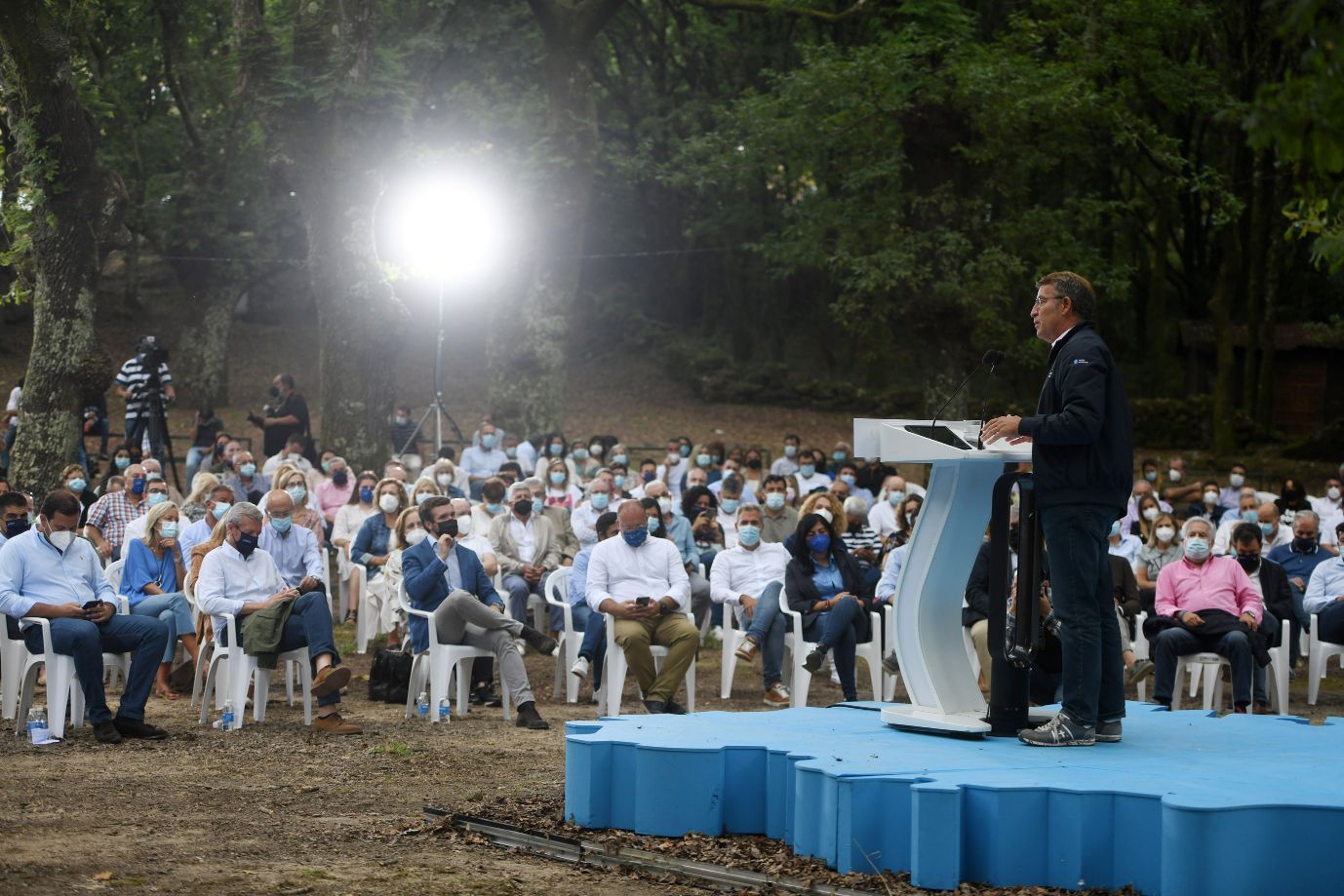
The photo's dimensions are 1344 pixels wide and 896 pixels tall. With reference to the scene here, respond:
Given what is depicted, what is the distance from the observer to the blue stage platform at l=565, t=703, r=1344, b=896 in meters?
4.84

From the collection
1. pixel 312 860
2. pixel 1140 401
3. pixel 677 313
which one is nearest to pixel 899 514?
pixel 312 860

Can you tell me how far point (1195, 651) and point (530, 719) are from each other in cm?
427

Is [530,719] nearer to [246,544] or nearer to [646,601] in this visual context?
[646,601]

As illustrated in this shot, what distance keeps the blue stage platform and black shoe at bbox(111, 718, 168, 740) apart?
10.4 feet

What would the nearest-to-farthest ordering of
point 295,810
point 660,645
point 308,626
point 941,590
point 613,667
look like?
point 941,590, point 295,810, point 308,626, point 613,667, point 660,645

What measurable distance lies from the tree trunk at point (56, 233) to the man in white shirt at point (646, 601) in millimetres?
7554

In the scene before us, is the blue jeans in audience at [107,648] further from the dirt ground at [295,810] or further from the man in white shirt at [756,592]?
the man in white shirt at [756,592]

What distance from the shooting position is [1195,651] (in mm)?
10281

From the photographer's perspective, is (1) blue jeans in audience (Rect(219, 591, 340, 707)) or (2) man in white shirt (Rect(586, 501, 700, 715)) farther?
(2) man in white shirt (Rect(586, 501, 700, 715))

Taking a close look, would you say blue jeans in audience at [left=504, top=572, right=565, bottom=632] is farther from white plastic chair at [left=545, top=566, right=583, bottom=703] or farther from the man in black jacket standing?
the man in black jacket standing

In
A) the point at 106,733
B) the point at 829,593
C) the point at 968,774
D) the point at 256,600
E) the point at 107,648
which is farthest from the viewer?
the point at 829,593

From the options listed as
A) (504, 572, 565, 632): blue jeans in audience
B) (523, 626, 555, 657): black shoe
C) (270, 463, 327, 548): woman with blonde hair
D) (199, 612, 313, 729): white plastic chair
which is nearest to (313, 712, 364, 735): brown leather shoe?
(199, 612, 313, 729): white plastic chair

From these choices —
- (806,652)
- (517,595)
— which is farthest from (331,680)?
(806,652)

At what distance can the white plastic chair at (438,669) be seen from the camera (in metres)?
9.70
